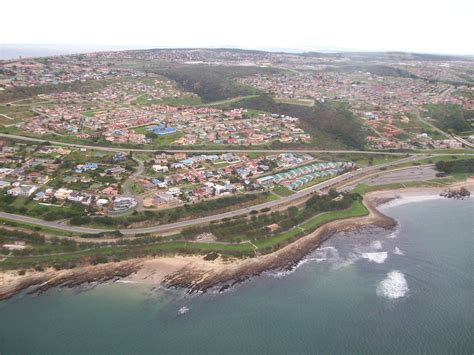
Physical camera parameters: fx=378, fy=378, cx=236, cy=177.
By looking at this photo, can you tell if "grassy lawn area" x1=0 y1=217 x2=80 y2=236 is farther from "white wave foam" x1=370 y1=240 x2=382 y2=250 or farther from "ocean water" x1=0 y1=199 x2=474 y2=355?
"white wave foam" x1=370 y1=240 x2=382 y2=250

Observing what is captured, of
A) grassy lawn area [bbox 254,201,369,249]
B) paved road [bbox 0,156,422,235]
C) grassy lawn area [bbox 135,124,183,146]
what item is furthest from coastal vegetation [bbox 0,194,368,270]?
grassy lawn area [bbox 135,124,183,146]

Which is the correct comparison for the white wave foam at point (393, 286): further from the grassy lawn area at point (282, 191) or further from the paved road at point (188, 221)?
the grassy lawn area at point (282, 191)

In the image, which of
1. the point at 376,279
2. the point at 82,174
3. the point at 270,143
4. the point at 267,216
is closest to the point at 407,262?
the point at 376,279

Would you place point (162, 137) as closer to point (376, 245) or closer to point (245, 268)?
point (245, 268)

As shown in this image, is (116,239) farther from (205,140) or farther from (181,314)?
(205,140)

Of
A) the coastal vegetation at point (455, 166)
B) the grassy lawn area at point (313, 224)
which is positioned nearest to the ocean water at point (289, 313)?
the grassy lawn area at point (313, 224)

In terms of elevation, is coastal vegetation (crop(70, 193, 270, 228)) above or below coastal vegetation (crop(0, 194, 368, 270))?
above
